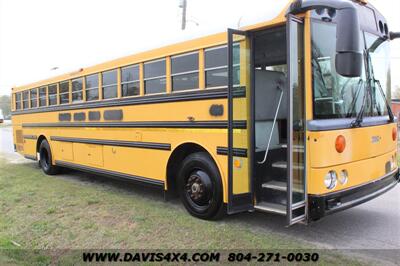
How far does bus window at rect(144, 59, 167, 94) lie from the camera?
5.82 meters

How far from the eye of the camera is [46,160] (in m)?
9.70

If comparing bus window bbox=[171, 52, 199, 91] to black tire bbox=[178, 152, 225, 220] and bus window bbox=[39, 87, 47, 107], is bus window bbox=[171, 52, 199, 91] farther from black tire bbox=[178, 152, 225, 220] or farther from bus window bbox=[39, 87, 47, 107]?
bus window bbox=[39, 87, 47, 107]

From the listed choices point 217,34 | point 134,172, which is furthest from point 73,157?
point 217,34

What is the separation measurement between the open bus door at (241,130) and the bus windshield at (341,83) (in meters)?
0.82

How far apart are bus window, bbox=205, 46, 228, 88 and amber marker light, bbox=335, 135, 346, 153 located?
1.46m

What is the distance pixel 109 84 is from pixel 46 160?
12.1 ft

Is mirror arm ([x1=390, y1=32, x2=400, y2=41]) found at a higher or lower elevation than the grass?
higher

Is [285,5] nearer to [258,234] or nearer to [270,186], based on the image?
[270,186]

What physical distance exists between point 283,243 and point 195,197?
1.38 meters

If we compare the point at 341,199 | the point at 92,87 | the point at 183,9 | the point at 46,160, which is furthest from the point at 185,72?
the point at 183,9

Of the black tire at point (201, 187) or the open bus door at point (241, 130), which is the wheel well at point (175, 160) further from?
the open bus door at point (241, 130)

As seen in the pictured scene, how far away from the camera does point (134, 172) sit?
6.47m

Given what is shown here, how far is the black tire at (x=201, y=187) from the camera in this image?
16.7ft

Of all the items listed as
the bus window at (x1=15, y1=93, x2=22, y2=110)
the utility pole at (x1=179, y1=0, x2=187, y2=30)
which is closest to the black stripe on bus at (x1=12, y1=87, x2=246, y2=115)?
the bus window at (x1=15, y1=93, x2=22, y2=110)
